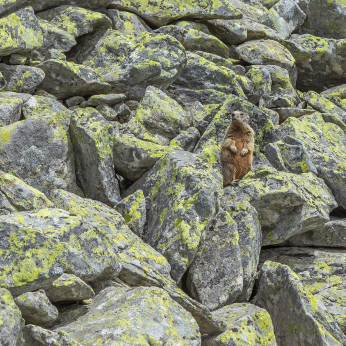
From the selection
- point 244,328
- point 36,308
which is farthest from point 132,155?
point 36,308

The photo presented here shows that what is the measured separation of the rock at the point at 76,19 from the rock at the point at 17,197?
8407mm

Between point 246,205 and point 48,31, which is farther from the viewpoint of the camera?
point 48,31

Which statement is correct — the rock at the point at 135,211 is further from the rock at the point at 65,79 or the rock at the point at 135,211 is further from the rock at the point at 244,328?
the rock at the point at 65,79

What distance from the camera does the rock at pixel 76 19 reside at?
674 inches

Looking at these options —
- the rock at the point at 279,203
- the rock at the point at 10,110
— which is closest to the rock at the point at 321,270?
the rock at the point at 279,203

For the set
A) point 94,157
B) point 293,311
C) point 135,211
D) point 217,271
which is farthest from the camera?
point 94,157

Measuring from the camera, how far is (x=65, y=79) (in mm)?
14812

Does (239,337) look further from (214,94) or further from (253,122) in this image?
(214,94)

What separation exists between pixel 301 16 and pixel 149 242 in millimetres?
15951

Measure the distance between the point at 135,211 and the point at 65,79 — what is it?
5.05 meters

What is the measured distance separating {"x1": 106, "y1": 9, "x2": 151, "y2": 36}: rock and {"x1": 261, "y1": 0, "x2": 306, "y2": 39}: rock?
19.4 ft

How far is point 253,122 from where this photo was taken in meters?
15.6

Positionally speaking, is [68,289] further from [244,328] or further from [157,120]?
[157,120]

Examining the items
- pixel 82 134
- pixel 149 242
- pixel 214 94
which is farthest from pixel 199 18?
pixel 149 242
